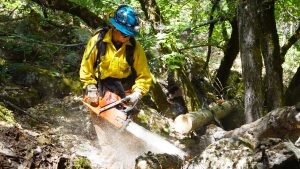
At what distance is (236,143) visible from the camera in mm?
3078

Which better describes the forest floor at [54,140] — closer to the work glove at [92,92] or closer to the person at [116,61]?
the work glove at [92,92]

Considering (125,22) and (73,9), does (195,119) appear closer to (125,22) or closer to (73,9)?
(125,22)

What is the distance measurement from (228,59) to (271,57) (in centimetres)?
311

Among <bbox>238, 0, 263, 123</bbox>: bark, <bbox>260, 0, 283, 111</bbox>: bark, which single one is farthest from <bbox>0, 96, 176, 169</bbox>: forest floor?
<bbox>260, 0, 283, 111</bbox>: bark

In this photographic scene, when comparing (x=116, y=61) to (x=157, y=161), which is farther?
(x=116, y=61)

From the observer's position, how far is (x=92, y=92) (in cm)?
502

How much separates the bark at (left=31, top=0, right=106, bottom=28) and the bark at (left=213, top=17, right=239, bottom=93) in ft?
11.3

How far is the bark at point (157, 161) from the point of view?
3.57 meters

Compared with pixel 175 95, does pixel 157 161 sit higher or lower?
higher

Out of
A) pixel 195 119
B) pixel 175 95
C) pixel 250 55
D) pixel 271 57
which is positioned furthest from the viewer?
pixel 175 95

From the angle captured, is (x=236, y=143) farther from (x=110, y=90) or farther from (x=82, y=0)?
(x=82, y=0)

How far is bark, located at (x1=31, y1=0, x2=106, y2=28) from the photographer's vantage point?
739cm

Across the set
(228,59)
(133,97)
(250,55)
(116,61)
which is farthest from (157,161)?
(228,59)

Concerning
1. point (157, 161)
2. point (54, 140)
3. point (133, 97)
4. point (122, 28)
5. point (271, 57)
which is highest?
point (122, 28)
